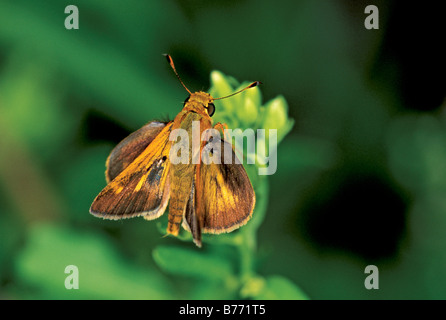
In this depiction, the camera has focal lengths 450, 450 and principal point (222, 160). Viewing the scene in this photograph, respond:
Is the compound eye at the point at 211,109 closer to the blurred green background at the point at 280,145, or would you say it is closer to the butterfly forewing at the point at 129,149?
the butterfly forewing at the point at 129,149

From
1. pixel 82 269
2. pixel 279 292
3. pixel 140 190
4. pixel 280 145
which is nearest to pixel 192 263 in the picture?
pixel 279 292

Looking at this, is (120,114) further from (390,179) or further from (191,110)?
(390,179)

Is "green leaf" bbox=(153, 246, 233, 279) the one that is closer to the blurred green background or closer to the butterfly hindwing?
the blurred green background

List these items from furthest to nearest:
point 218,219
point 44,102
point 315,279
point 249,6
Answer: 1. point 249,6
2. point 44,102
3. point 315,279
4. point 218,219

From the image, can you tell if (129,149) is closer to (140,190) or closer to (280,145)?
(140,190)

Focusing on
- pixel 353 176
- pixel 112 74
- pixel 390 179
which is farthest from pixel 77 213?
pixel 390 179
